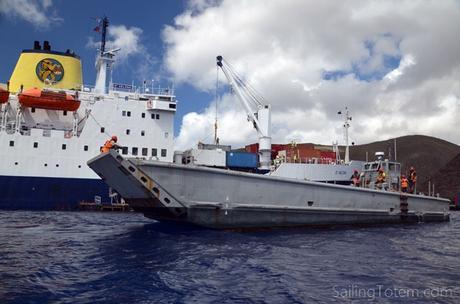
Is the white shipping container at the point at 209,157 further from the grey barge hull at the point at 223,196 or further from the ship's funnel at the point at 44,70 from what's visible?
the grey barge hull at the point at 223,196

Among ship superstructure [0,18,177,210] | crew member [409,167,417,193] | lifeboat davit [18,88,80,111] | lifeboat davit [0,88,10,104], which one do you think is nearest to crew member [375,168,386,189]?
crew member [409,167,417,193]

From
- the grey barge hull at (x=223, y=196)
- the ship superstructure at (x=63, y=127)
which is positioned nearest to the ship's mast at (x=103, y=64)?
the ship superstructure at (x=63, y=127)

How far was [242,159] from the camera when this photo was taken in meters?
30.5

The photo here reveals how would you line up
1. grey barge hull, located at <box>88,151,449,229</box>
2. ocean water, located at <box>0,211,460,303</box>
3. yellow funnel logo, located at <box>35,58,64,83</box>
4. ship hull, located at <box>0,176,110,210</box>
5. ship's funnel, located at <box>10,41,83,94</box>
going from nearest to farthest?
ocean water, located at <box>0,211,460,303</box> < grey barge hull, located at <box>88,151,449,229</box> < ship hull, located at <box>0,176,110,210</box> < ship's funnel, located at <box>10,41,83,94</box> < yellow funnel logo, located at <box>35,58,64,83</box>

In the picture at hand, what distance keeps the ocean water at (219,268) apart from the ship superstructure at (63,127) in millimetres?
13440

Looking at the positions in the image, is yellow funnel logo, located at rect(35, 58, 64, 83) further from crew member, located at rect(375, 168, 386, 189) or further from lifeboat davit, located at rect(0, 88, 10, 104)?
crew member, located at rect(375, 168, 386, 189)

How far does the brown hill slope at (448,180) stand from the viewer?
61.1 m

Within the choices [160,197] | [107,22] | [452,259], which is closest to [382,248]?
[452,259]

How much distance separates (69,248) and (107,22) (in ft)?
90.1

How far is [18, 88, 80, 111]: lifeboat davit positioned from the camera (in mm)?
25422

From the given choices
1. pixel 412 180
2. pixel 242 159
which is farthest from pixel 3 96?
pixel 412 180

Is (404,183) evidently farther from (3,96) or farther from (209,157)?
(3,96)

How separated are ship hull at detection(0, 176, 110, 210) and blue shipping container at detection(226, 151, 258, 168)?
10248mm

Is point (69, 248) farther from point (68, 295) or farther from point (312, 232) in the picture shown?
point (312, 232)
